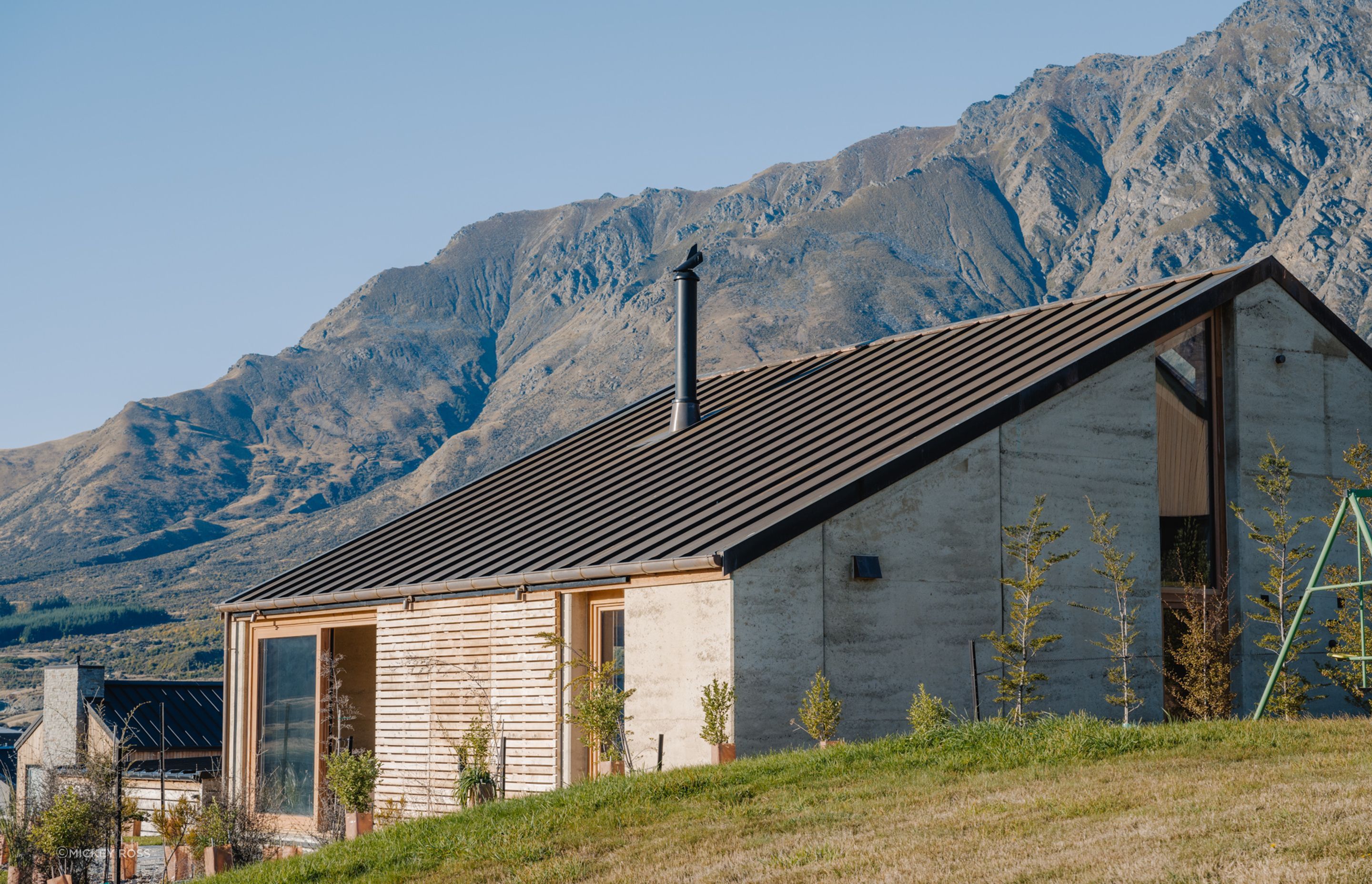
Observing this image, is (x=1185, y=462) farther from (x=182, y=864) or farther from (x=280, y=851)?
(x=182, y=864)

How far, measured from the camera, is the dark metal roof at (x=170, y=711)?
41.0 meters

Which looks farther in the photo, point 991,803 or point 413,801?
point 413,801

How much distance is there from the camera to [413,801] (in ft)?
60.9

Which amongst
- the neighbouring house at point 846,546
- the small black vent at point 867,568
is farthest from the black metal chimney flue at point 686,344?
the small black vent at point 867,568

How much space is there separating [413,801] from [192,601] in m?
137

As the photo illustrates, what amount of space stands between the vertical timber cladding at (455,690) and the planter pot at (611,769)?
189 centimetres

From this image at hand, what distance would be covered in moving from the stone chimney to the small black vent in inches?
1314

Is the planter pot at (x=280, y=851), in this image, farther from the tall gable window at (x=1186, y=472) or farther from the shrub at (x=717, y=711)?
the tall gable window at (x=1186, y=472)

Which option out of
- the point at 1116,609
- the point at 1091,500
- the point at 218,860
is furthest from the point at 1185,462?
the point at 218,860

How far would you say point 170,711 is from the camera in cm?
4212

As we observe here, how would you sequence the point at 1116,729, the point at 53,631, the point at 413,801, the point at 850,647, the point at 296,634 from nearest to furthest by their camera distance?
1. the point at 1116,729
2. the point at 850,647
3. the point at 413,801
4. the point at 296,634
5. the point at 53,631

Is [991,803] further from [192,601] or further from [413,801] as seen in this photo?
[192,601]

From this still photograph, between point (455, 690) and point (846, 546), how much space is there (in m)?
6.20

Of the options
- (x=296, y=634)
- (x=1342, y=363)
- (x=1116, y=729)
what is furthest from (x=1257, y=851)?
(x=296, y=634)
